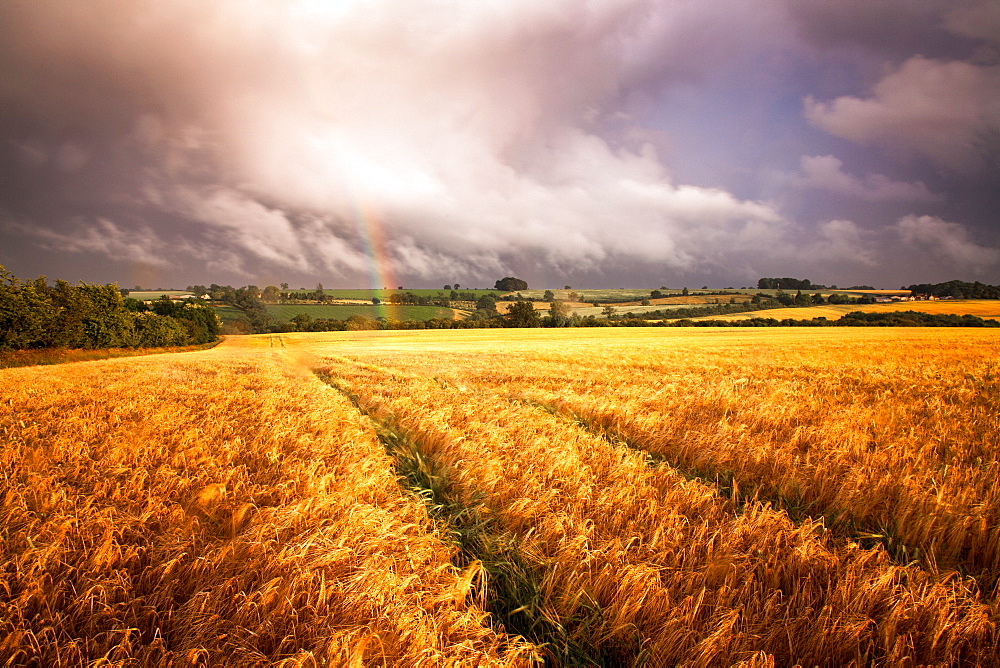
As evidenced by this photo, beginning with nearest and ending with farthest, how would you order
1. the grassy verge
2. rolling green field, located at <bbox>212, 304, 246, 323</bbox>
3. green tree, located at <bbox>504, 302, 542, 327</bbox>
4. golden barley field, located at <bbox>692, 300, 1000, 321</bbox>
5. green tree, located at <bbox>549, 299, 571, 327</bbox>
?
the grassy verge
golden barley field, located at <bbox>692, 300, 1000, 321</bbox>
green tree, located at <bbox>549, 299, 571, 327</bbox>
green tree, located at <bbox>504, 302, 542, 327</bbox>
rolling green field, located at <bbox>212, 304, 246, 323</bbox>

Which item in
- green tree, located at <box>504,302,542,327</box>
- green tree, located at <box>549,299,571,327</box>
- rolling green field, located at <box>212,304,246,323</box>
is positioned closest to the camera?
green tree, located at <box>549,299,571,327</box>

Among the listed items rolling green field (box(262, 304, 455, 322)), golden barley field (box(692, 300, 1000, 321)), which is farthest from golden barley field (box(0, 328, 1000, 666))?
rolling green field (box(262, 304, 455, 322))

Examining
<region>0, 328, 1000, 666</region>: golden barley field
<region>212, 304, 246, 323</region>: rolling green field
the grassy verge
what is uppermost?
<region>212, 304, 246, 323</region>: rolling green field

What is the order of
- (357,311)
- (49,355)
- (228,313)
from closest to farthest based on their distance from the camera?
(49,355), (357,311), (228,313)

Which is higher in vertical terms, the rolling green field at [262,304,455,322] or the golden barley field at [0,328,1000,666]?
the rolling green field at [262,304,455,322]

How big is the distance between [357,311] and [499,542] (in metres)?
115

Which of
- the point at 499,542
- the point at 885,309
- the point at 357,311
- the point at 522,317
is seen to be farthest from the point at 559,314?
the point at 499,542

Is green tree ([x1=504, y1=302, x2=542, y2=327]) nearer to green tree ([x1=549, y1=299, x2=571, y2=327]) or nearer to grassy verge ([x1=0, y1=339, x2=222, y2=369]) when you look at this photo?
green tree ([x1=549, y1=299, x2=571, y2=327])

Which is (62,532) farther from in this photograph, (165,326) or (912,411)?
(165,326)

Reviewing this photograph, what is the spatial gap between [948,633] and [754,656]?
110 centimetres

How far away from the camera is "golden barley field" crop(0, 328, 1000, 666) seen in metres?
2.02

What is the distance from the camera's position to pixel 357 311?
111m

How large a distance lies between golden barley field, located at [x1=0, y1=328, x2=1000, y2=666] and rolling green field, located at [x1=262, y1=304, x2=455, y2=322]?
97.1 meters

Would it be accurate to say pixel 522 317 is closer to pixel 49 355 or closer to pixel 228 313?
pixel 49 355
